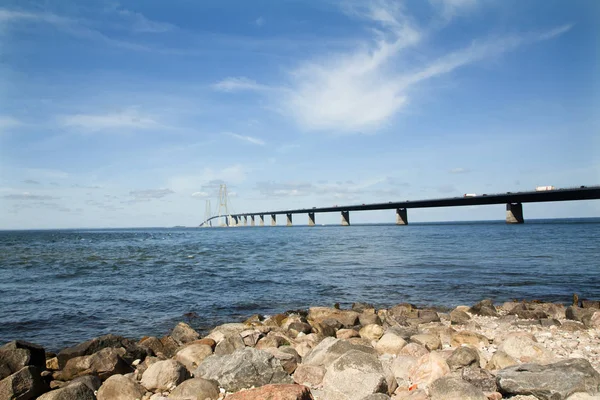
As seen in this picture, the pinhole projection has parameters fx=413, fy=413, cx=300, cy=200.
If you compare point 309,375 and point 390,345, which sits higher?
point 309,375

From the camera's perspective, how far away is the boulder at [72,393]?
21.0 ft

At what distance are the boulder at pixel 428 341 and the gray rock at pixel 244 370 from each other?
131 inches

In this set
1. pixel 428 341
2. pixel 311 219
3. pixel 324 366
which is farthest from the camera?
pixel 311 219

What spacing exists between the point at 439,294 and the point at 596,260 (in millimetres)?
18609

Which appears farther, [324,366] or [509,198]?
[509,198]

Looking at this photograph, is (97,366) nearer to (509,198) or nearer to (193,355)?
(193,355)

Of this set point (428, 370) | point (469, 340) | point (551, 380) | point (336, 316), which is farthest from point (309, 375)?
point (336, 316)

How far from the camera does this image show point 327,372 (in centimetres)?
696

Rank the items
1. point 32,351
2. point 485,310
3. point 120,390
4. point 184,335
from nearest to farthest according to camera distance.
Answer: point 120,390, point 32,351, point 184,335, point 485,310

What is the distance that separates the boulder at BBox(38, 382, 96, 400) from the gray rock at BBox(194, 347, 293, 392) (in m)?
1.78

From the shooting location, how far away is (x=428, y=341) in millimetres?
8914

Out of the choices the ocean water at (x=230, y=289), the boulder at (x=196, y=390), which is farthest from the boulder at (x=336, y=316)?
the boulder at (x=196, y=390)

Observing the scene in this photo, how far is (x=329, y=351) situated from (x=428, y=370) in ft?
6.40

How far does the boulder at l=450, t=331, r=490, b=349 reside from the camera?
8984 millimetres
